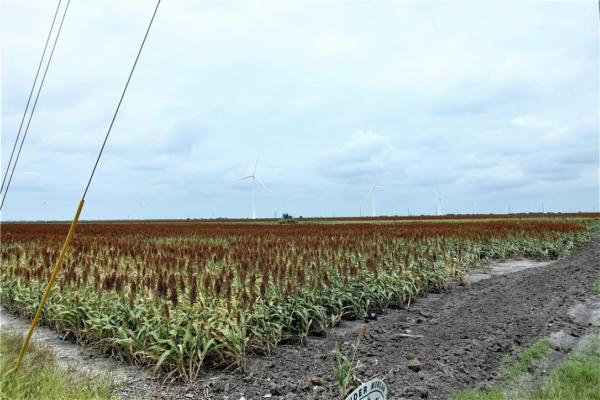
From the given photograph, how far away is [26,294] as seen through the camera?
758 cm

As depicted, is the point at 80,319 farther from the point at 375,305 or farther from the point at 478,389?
the point at 478,389

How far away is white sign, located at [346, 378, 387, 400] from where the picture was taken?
238 centimetres

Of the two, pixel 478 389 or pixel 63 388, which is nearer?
pixel 63 388

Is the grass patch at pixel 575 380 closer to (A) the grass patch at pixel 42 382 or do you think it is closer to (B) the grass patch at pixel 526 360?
(B) the grass patch at pixel 526 360

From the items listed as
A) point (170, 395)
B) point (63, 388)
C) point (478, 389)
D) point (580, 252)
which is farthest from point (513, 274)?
point (63, 388)

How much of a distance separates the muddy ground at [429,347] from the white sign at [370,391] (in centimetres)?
144

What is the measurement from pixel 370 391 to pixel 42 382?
3.27 metres

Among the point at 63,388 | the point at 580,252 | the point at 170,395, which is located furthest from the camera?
the point at 580,252

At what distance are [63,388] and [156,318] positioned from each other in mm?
1303

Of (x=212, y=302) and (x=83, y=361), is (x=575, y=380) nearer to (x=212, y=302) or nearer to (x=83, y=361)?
(x=212, y=302)

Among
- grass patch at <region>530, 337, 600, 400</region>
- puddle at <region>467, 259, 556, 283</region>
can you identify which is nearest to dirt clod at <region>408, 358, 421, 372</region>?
grass patch at <region>530, 337, 600, 400</region>

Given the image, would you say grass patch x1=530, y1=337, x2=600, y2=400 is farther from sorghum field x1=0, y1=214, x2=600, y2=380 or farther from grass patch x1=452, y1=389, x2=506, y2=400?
sorghum field x1=0, y1=214, x2=600, y2=380

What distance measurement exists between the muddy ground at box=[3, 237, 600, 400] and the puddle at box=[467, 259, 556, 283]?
1788 mm

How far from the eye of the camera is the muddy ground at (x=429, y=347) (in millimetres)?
4074
